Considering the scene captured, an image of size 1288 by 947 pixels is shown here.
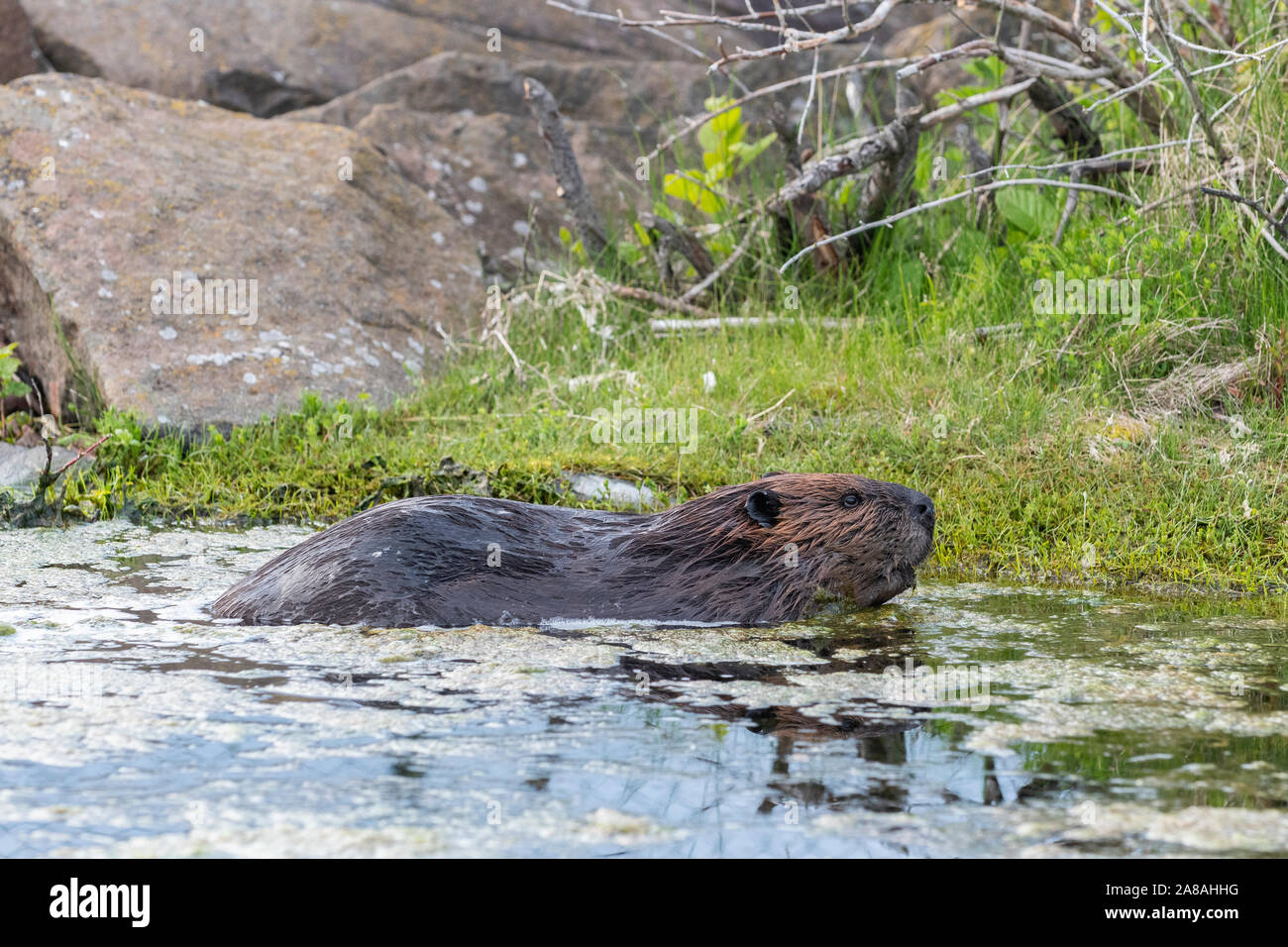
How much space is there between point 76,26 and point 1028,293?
727 centimetres

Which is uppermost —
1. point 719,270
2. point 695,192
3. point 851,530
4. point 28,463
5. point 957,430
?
point 695,192

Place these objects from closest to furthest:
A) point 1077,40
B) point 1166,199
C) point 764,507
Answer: point 764,507 → point 1166,199 → point 1077,40

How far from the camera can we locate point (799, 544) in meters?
3.83

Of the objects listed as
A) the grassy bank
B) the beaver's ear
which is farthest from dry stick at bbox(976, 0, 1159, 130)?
the beaver's ear

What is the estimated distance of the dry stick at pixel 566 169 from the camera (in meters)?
7.39

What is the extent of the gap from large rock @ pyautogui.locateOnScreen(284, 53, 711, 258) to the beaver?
4.58 metres

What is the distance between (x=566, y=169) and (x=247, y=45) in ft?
12.0

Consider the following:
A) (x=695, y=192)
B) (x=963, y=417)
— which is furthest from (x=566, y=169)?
(x=963, y=417)

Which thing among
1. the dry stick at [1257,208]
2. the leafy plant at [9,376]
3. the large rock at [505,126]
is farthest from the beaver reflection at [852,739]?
the large rock at [505,126]

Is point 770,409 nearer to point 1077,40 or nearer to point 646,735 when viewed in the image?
point 1077,40

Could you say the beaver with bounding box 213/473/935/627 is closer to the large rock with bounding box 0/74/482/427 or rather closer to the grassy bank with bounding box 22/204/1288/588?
the grassy bank with bounding box 22/204/1288/588

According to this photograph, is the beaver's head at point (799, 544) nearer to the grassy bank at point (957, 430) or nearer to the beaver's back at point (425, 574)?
the beaver's back at point (425, 574)

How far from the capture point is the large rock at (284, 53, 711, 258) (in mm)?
8406

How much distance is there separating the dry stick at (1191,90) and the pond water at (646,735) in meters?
2.37
